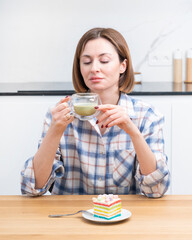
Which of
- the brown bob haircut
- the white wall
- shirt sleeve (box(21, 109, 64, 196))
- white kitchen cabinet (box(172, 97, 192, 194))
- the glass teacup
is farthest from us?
the white wall

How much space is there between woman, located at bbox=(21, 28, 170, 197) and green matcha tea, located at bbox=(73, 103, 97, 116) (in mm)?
124

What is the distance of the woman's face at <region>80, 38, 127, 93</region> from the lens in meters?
1.56

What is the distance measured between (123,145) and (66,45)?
1.79 m

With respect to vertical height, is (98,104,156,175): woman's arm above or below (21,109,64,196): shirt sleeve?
above

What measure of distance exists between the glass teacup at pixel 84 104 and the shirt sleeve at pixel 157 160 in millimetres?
267

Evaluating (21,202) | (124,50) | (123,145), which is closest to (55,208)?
(21,202)

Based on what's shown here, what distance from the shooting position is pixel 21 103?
2.54 m

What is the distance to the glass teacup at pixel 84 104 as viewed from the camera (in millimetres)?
1317

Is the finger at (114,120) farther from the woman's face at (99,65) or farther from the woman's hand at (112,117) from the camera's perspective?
the woman's face at (99,65)

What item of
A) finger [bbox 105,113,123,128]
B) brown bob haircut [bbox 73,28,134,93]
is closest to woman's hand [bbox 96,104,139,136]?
finger [bbox 105,113,123,128]

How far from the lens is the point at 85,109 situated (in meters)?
1.34

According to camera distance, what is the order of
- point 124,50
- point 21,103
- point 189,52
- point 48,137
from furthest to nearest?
point 189,52 < point 21,103 < point 124,50 < point 48,137

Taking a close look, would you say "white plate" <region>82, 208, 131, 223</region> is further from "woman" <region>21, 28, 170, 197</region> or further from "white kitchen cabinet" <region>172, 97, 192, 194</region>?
"white kitchen cabinet" <region>172, 97, 192, 194</region>

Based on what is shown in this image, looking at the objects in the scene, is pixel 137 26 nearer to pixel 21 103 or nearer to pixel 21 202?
pixel 21 103
